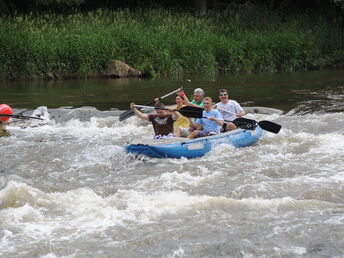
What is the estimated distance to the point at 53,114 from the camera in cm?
1406

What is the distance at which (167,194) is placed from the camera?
7.59 metres

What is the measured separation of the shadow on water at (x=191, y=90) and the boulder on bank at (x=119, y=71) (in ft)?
1.74

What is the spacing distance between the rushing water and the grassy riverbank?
6292 mm

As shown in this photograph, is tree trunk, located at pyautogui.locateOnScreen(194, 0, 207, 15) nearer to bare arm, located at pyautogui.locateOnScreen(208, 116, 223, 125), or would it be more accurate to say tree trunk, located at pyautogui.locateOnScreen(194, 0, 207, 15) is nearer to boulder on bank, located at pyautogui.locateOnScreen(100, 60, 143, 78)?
boulder on bank, located at pyautogui.locateOnScreen(100, 60, 143, 78)

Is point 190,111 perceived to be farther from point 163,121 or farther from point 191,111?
point 163,121

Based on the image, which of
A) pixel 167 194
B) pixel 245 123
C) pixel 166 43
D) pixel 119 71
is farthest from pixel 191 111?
pixel 166 43

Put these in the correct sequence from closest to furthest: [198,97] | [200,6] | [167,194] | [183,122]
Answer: [167,194]
[183,122]
[198,97]
[200,6]

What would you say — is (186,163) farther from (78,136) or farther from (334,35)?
(334,35)

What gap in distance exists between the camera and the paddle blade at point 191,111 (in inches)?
391

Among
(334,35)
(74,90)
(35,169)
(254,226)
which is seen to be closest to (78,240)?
(254,226)

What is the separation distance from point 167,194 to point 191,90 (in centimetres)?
974

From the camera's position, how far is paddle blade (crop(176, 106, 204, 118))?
32.5ft

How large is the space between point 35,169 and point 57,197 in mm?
1829

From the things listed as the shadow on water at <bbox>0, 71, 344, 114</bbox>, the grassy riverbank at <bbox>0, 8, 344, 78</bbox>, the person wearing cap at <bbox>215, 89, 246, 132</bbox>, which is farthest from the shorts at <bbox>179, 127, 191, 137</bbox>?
the grassy riverbank at <bbox>0, 8, 344, 78</bbox>
